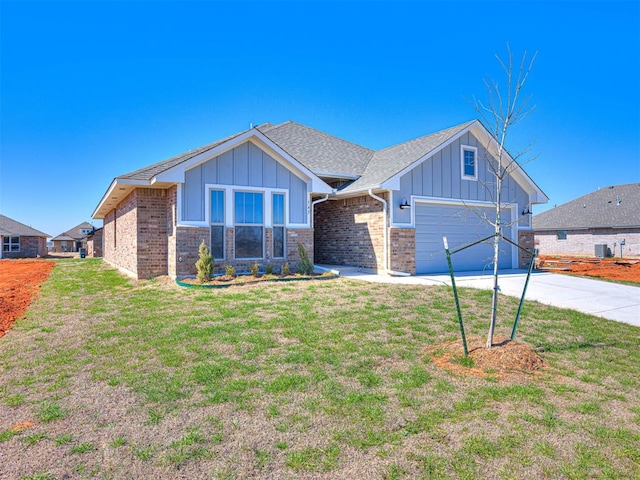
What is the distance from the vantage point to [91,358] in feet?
16.6

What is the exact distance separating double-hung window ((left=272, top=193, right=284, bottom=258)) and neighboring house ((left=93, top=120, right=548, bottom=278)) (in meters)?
0.03

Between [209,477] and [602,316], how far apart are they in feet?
26.2

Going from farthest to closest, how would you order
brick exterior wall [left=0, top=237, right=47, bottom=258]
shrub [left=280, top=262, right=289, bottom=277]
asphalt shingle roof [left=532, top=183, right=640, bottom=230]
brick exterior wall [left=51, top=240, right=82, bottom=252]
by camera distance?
1. brick exterior wall [left=51, top=240, right=82, bottom=252]
2. brick exterior wall [left=0, top=237, right=47, bottom=258]
3. asphalt shingle roof [left=532, top=183, right=640, bottom=230]
4. shrub [left=280, top=262, right=289, bottom=277]

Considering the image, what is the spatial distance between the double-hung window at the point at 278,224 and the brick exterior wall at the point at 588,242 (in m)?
19.8

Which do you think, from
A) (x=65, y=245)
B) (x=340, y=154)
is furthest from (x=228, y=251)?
(x=65, y=245)

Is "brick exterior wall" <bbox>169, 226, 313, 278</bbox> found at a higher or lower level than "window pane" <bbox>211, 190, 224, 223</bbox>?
lower

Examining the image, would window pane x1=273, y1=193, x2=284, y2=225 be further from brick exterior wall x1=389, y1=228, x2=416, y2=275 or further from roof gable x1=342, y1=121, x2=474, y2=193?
brick exterior wall x1=389, y1=228, x2=416, y2=275

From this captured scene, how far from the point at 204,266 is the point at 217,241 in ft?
4.42

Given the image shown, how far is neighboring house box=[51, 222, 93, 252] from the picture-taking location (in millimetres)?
53281

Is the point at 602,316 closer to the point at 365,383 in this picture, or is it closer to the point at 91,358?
the point at 365,383

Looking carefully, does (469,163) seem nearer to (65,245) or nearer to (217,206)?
(217,206)

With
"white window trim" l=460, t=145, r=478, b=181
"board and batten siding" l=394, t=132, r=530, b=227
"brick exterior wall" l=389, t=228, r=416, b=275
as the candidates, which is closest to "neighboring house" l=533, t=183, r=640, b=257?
"board and batten siding" l=394, t=132, r=530, b=227

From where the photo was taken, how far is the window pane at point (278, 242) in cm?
1237

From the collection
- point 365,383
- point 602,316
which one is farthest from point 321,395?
point 602,316
